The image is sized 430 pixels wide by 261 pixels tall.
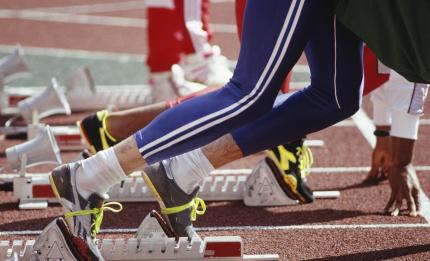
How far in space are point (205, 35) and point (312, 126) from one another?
3.23 metres

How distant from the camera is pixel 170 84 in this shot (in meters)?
6.66

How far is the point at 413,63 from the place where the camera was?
3.46m

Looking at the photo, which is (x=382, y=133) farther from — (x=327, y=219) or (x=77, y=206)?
(x=77, y=206)

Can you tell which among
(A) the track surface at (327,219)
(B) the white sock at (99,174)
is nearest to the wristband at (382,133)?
(A) the track surface at (327,219)

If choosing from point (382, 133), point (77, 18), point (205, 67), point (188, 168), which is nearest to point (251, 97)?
point (188, 168)

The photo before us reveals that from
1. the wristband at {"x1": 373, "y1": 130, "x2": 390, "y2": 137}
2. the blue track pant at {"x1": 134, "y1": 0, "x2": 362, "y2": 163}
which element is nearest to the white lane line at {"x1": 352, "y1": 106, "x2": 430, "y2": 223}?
the wristband at {"x1": 373, "y1": 130, "x2": 390, "y2": 137}

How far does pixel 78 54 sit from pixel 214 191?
4.16 meters

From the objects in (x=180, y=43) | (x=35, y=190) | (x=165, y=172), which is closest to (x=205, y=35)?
(x=180, y=43)

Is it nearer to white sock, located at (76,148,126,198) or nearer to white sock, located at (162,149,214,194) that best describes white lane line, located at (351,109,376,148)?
white sock, located at (162,149,214,194)

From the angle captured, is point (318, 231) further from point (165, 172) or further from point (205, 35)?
point (205, 35)

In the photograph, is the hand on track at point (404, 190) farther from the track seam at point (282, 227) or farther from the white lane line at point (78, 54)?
the white lane line at point (78, 54)

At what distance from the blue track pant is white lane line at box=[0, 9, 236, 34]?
6282 millimetres

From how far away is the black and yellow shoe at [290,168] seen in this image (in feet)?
15.5

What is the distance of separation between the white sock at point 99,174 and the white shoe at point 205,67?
3149 millimetres
